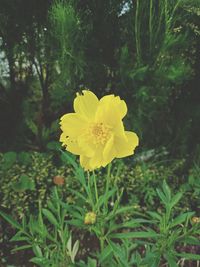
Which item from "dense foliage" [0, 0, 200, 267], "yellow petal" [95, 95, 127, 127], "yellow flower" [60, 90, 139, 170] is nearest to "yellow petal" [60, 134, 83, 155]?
"yellow flower" [60, 90, 139, 170]

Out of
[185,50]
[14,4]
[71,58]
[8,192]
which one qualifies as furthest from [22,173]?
[185,50]

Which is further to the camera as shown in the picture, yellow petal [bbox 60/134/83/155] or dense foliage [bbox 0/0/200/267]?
dense foliage [bbox 0/0/200/267]

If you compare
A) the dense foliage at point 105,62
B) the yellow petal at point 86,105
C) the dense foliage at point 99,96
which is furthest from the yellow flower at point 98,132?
the dense foliage at point 105,62

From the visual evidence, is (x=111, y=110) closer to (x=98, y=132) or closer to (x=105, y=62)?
(x=98, y=132)

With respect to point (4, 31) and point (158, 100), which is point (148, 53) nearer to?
point (158, 100)

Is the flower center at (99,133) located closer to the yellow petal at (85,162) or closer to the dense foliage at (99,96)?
the yellow petal at (85,162)

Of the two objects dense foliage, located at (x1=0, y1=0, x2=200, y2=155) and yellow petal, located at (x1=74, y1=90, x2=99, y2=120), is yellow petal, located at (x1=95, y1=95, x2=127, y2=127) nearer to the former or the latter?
yellow petal, located at (x1=74, y1=90, x2=99, y2=120)

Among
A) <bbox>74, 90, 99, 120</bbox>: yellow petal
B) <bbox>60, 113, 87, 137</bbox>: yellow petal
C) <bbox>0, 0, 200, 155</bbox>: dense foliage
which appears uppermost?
<bbox>0, 0, 200, 155</bbox>: dense foliage

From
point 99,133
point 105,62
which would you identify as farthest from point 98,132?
point 105,62
